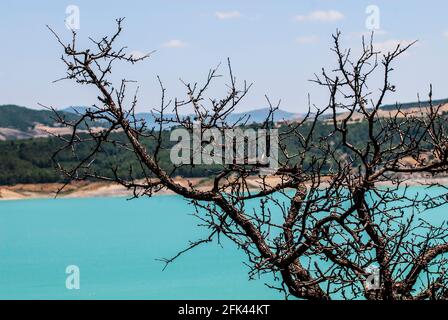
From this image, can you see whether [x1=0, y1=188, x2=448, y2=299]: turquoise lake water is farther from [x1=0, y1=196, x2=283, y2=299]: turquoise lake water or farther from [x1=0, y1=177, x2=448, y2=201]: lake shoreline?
[x1=0, y1=177, x2=448, y2=201]: lake shoreline

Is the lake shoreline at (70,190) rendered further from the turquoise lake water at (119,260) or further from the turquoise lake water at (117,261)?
the turquoise lake water at (119,260)

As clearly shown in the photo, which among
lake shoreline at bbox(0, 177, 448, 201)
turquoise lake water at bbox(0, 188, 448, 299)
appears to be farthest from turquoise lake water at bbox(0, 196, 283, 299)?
lake shoreline at bbox(0, 177, 448, 201)

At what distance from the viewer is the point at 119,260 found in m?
71.3

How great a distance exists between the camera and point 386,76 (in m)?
5.30

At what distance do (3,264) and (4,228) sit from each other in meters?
46.2

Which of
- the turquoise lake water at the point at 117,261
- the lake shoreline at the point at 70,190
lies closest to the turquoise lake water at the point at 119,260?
the turquoise lake water at the point at 117,261

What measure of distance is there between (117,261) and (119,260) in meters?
0.82

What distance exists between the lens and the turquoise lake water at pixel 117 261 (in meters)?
53.7

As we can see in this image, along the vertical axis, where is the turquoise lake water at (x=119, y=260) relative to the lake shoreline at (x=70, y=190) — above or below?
above

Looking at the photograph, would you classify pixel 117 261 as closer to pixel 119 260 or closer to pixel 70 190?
pixel 119 260

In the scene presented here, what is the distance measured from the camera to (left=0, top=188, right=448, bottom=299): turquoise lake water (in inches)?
2112

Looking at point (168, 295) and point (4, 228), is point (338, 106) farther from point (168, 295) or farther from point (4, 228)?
point (4, 228)

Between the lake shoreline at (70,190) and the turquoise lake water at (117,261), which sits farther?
the lake shoreline at (70,190)
